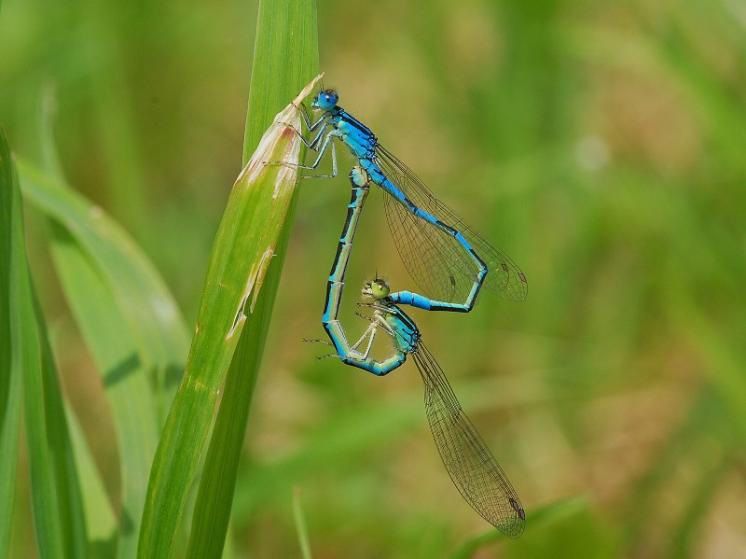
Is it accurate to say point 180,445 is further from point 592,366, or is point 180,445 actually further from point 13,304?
point 592,366

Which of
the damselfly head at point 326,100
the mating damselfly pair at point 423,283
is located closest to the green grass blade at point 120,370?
the mating damselfly pair at point 423,283

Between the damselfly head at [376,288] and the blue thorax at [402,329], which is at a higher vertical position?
the damselfly head at [376,288]

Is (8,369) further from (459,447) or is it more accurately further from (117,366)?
(459,447)

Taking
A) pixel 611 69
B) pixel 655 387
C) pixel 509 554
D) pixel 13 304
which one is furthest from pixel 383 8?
pixel 13 304

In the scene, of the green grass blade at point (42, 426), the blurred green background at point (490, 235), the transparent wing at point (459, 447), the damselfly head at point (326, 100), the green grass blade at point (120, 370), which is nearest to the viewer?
the green grass blade at point (42, 426)

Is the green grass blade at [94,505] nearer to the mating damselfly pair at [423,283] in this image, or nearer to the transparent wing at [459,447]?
the mating damselfly pair at [423,283]

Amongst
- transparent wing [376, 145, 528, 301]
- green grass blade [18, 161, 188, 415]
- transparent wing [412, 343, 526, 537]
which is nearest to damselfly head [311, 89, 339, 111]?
transparent wing [376, 145, 528, 301]
